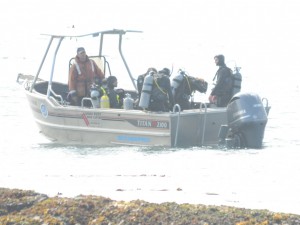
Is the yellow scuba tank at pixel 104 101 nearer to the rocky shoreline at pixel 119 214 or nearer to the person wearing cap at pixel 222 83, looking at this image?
the person wearing cap at pixel 222 83

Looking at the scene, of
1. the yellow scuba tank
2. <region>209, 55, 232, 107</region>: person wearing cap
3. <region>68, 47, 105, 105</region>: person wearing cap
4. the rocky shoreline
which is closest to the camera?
the rocky shoreline

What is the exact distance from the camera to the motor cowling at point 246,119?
16641 mm

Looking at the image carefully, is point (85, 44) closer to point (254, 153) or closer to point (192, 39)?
point (192, 39)

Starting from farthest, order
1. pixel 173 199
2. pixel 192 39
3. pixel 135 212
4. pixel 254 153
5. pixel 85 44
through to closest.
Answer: pixel 192 39, pixel 85 44, pixel 254 153, pixel 173 199, pixel 135 212

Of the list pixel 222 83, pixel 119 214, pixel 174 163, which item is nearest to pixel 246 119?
pixel 222 83

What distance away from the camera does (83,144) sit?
18.0 m

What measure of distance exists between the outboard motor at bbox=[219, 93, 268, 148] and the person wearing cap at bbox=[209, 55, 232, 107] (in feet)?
2.94

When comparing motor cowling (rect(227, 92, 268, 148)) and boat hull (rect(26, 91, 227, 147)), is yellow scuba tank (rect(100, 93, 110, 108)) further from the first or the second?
motor cowling (rect(227, 92, 268, 148))

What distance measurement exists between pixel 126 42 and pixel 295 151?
42173mm

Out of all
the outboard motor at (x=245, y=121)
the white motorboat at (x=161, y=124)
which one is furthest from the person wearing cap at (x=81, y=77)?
the outboard motor at (x=245, y=121)

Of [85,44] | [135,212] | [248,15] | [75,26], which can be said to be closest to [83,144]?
[75,26]

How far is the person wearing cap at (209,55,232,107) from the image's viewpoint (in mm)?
17656

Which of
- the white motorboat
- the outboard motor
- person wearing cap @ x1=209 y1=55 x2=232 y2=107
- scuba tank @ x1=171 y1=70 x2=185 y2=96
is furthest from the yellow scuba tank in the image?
the outboard motor

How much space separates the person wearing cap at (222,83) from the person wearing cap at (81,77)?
202 centimetres
